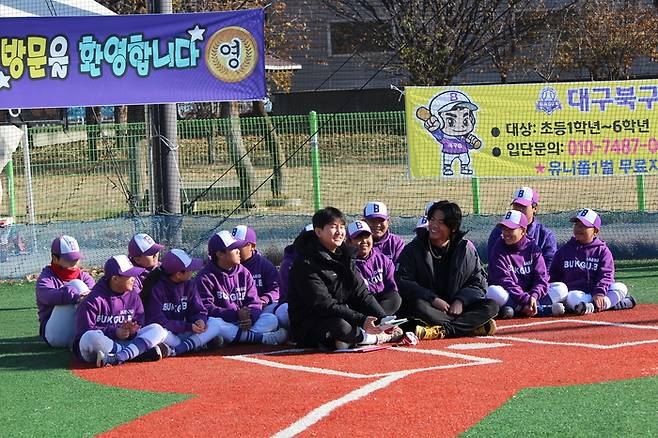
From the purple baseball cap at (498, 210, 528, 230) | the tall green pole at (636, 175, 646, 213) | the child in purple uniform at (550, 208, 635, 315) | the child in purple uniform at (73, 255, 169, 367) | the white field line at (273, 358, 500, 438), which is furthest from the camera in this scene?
the tall green pole at (636, 175, 646, 213)

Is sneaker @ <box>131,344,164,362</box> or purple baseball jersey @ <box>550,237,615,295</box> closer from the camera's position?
sneaker @ <box>131,344,164,362</box>

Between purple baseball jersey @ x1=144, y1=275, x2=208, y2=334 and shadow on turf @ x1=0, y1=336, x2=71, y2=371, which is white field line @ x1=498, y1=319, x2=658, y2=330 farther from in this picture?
shadow on turf @ x1=0, y1=336, x2=71, y2=371

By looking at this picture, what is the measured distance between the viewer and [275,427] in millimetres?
5582

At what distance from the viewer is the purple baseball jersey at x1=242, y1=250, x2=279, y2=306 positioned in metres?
9.23

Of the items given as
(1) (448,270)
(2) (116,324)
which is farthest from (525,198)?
(2) (116,324)

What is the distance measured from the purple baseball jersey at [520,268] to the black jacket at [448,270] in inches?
30.1

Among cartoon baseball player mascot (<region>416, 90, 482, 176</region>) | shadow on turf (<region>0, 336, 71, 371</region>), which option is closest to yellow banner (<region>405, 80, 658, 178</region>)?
cartoon baseball player mascot (<region>416, 90, 482, 176</region>)

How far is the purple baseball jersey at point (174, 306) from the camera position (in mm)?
8273

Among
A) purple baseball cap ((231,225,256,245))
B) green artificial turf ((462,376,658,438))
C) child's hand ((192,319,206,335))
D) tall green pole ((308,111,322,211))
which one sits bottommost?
green artificial turf ((462,376,658,438))

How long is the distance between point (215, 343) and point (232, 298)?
0.53 meters

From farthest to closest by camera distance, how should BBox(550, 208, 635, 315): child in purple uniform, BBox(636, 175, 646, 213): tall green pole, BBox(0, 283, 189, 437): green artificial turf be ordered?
1. BBox(636, 175, 646, 213): tall green pole
2. BBox(550, 208, 635, 315): child in purple uniform
3. BBox(0, 283, 189, 437): green artificial turf

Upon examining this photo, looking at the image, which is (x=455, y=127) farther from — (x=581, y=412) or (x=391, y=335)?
(x=581, y=412)

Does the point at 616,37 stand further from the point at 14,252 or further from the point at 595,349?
the point at 595,349

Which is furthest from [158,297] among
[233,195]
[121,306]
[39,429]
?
[233,195]
